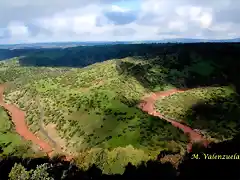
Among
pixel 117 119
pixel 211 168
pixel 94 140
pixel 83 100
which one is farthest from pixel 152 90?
pixel 211 168

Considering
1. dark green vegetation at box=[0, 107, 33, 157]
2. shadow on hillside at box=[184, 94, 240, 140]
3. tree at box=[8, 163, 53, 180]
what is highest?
tree at box=[8, 163, 53, 180]

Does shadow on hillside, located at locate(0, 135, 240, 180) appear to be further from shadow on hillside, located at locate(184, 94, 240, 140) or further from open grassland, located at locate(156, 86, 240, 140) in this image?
open grassland, located at locate(156, 86, 240, 140)

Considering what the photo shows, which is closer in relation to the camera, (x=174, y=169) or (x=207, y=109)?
(x=174, y=169)

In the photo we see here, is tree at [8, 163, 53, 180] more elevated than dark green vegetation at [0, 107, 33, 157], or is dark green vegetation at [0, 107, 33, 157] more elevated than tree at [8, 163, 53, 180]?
tree at [8, 163, 53, 180]

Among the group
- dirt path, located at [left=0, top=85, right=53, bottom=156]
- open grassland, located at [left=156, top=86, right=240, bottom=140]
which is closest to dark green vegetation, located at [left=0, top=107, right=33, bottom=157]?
dirt path, located at [left=0, top=85, right=53, bottom=156]

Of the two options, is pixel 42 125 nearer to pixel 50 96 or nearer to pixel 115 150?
pixel 50 96

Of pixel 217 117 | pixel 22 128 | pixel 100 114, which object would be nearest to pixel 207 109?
pixel 217 117

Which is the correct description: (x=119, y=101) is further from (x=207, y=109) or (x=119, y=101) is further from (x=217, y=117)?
(x=217, y=117)

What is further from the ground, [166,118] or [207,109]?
[207,109]
